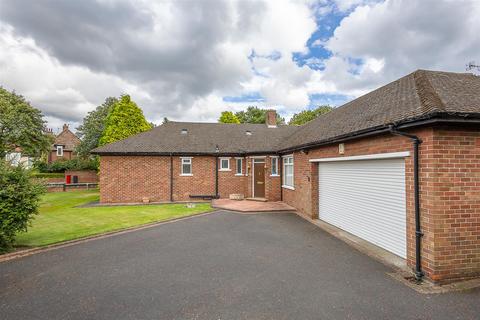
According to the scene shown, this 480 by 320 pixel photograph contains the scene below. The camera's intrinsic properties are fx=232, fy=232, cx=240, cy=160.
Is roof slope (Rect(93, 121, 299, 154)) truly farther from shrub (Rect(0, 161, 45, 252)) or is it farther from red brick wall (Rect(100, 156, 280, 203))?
shrub (Rect(0, 161, 45, 252))

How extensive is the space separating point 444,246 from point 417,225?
52 cm

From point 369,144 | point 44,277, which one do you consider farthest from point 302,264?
point 44,277

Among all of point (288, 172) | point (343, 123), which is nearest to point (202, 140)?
point (288, 172)

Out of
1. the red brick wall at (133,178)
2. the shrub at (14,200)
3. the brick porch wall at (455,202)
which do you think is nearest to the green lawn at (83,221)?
the shrub at (14,200)

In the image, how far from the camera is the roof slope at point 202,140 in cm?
1527

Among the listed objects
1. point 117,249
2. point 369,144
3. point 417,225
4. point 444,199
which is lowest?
point 117,249

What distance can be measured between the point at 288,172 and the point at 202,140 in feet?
23.1

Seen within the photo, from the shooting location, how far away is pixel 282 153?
13.9m

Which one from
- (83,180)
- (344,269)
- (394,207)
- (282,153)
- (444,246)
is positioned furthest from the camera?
(83,180)

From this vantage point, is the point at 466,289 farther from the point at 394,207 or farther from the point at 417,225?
the point at 394,207

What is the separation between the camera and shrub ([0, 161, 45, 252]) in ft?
19.6

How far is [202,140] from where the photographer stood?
17.2 meters

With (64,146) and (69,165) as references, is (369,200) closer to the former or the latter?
(69,165)

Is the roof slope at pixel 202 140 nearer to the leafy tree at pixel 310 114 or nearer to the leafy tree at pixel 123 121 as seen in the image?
the leafy tree at pixel 123 121
